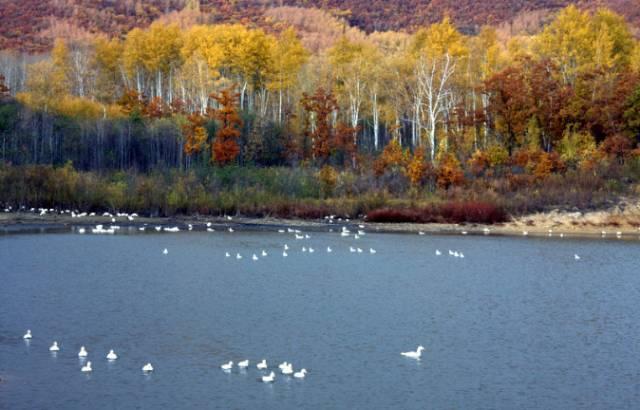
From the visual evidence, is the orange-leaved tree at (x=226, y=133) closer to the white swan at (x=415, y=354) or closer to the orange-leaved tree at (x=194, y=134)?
the orange-leaved tree at (x=194, y=134)

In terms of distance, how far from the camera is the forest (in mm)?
50281

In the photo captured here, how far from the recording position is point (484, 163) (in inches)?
2163

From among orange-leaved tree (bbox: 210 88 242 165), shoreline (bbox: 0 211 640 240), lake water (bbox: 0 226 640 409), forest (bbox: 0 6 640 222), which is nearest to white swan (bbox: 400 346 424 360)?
lake water (bbox: 0 226 640 409)

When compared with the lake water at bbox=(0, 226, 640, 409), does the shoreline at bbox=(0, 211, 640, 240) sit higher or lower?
higher

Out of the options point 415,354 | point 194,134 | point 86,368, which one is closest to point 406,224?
point 194,134

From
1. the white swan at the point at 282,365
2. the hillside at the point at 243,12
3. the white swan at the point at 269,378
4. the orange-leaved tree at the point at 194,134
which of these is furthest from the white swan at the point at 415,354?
the hillside at the point at 243,12

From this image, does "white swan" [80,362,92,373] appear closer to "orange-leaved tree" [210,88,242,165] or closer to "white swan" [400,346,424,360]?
"white swan" [400,346,424,360]

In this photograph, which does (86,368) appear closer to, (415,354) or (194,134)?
(415,354)

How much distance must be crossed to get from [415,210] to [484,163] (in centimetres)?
764

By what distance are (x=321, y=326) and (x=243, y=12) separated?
114525mm

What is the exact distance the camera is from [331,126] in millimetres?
62875

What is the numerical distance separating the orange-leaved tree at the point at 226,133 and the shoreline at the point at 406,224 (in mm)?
9435

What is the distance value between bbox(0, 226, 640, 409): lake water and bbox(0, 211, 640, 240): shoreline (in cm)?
769

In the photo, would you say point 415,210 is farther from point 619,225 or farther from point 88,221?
point 88,221
